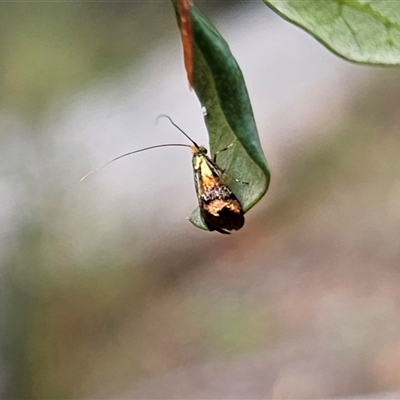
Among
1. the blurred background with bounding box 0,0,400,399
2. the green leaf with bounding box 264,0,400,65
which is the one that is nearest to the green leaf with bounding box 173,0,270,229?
the green leaf with bounding box 264,0,400,65

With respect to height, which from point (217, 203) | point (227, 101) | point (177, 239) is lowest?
point (177, 239)

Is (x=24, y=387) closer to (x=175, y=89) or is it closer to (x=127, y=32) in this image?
(x=175, y=89)

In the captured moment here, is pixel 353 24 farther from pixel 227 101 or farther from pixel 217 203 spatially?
pixel 217 203

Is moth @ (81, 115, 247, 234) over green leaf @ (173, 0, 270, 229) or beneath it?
beneath

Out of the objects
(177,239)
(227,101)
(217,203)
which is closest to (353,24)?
(227,101)

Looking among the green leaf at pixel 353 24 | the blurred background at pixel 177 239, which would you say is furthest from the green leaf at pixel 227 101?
the blurred background at pixel 177 239

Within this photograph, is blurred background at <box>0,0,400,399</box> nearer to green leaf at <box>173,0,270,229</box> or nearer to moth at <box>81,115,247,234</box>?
moth at <box>81,115,247,234</box>

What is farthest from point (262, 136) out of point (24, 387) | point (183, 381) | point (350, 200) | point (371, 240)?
point (24, 387)
